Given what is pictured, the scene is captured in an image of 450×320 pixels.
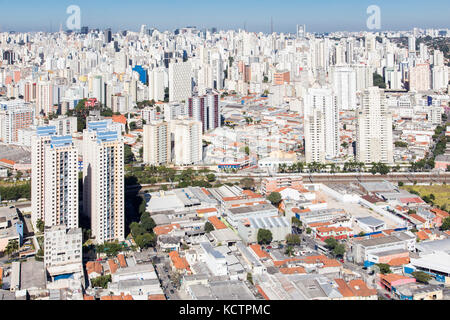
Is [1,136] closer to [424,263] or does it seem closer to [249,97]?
[249,97]

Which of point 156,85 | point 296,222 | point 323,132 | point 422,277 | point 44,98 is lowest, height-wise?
point 422,277

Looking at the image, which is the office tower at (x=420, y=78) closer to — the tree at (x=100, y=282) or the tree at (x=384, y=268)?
the tree at (x=384, y=268)

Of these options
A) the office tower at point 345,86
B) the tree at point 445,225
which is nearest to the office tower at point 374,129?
the tree at point 445,225

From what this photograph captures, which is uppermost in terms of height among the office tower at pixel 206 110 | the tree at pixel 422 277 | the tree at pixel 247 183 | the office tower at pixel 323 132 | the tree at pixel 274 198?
the office tower at pixel 206 110

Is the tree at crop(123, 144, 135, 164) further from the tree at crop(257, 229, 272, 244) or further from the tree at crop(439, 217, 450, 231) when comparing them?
the tree at crop(439, 217, 450, 231)

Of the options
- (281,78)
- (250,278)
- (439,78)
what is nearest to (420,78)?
(439,78)

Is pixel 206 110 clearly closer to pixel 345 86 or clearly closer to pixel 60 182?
pixel 345 86
